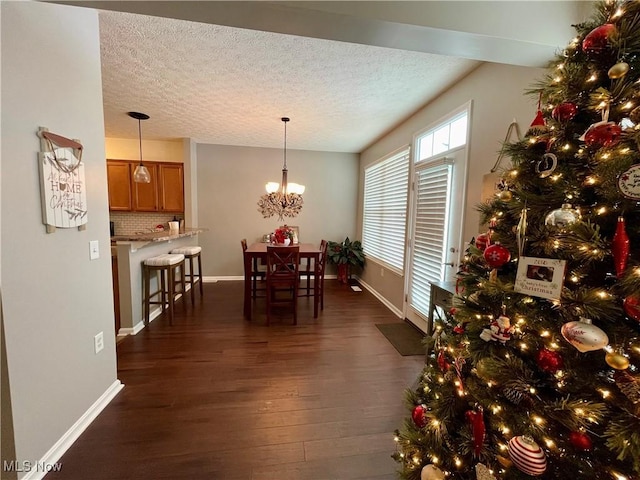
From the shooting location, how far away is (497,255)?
963 millimetres

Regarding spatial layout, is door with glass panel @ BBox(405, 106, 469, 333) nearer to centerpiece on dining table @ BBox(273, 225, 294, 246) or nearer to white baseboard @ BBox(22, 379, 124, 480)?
centerpiece on dining table @ BBox(273, 225, 294, 246)

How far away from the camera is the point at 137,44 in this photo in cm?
206

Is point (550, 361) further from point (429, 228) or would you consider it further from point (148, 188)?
point (148, 188)

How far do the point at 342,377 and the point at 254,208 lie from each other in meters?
3.90

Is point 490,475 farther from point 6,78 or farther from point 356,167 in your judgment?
point 356,167

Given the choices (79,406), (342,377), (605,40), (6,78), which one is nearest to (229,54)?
(6,78)

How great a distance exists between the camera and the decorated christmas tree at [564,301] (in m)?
0.72

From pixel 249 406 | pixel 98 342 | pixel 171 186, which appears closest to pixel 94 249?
pixel 98 342

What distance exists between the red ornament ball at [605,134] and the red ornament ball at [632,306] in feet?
1.43

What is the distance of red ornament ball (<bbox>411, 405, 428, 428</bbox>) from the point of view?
45.2 inches

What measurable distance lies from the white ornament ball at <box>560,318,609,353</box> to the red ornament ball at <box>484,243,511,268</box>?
27cm

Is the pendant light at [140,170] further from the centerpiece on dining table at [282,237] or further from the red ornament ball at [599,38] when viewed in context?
the red ornament ball at [599,38]


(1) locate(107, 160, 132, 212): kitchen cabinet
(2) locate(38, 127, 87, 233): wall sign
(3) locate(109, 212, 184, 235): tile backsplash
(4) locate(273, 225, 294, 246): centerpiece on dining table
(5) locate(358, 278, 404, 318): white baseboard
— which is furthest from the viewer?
(3) locate(109, 212, 184, 235): tile backsplash

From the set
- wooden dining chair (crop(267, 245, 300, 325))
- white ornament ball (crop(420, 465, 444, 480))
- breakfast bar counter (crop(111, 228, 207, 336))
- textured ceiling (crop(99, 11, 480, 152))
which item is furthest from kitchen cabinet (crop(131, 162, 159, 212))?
white ornament ball (crop(420, 465, 444, 480))
